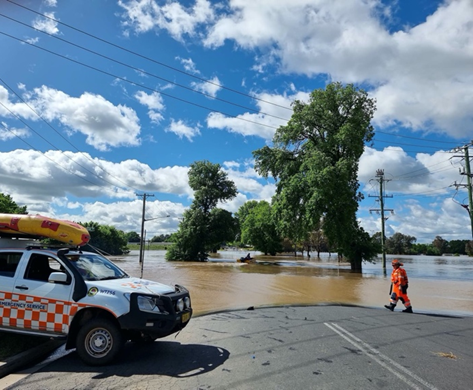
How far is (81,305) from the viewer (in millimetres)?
5398

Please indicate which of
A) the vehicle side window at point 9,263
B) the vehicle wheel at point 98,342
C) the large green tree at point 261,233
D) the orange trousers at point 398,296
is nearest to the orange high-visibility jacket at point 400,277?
the orange trousers at point 398,296

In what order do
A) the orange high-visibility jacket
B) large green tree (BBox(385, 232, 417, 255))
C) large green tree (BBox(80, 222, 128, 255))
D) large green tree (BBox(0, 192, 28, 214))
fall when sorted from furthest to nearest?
large green tree (BBox(385, 232, 417, 255)), large green tree (BBox(80, 222, 128, 255)), large green tree (BBox(0, 192, 28, 214)), the orange high-visibility jacket

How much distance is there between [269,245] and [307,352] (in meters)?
70.7

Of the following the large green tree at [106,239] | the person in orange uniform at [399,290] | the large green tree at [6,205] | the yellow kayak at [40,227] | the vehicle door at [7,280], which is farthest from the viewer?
the large green tree at [106,239]

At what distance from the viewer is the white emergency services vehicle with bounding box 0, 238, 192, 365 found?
5297 mm

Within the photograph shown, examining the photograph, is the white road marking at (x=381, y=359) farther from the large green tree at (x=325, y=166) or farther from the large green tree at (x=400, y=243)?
the large green tree at (x=400, y=243)

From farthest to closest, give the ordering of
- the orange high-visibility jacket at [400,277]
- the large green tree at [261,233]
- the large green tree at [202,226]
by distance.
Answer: the large green tree at [261,233] < the large green tree at [202,226] < the orange high-visibility jacket at [400,277]

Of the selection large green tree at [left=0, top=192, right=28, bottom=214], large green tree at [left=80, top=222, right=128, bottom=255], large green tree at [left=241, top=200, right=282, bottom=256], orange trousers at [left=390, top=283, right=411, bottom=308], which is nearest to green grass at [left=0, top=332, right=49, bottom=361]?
orange trousers at [left=390, top=283, right=411, bottom=308]

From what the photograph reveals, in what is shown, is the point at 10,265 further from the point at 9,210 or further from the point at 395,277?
the point at 9,210

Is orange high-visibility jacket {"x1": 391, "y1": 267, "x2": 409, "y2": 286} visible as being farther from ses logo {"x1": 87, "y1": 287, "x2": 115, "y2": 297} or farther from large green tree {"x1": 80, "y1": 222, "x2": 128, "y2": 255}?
large green tree {"x1": 80, "y1": 222, "x2": 128, "y2": 255}

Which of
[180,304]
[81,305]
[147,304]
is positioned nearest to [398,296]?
[180,304]

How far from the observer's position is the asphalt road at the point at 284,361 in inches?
180

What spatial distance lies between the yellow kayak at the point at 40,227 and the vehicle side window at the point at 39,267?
0.53 m

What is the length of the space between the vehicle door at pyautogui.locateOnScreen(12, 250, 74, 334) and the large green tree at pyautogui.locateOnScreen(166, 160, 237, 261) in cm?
4970
